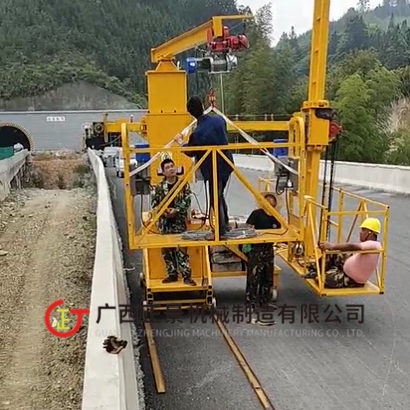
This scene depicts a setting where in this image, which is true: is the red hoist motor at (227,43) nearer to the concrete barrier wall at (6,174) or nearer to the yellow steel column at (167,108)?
the yellow steel column at (167,108)

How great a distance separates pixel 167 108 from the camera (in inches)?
392

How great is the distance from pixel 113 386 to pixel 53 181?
98.0 feet

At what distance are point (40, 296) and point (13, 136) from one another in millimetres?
50755

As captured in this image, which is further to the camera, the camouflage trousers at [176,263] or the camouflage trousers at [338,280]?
the camouflage trousers at [176,263]

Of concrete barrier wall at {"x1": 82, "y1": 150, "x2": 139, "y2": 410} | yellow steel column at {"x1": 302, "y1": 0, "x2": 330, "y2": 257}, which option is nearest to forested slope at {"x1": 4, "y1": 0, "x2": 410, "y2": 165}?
yellow steel column at {"x1": 302, "y1": 0, "x2": 330, "y2": 257}

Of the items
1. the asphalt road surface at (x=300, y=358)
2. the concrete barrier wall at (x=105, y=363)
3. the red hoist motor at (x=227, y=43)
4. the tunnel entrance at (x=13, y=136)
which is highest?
the red hoist motor at (x=227, y=43)

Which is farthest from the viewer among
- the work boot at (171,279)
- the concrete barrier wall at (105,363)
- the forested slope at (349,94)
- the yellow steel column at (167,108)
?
the forested slope at (349,94)

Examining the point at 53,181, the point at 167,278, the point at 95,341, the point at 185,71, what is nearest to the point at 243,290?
the point at 167,278

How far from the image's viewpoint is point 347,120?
35.9m

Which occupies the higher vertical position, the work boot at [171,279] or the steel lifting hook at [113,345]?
the steel lifting hook at [113,345]

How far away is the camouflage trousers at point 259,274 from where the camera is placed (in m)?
8.44

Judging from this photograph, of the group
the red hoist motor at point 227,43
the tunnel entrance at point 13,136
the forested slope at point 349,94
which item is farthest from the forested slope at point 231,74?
the tunnel entrance at point 13,136

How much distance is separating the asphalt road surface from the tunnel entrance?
50154mm

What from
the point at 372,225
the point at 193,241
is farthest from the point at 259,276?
the point at 372,225
